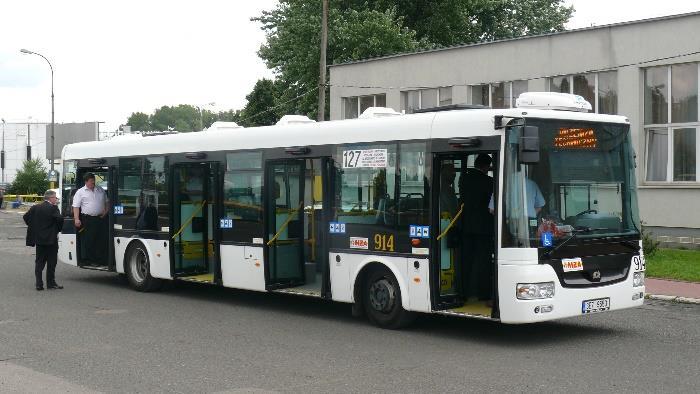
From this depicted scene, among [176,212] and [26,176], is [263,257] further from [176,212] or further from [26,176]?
[26,176]

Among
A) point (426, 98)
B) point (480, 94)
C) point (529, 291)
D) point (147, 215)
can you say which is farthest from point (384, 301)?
point (426, 98)

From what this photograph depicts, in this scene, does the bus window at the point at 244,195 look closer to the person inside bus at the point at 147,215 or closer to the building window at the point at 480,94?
the person inside bus at the point at 147,215

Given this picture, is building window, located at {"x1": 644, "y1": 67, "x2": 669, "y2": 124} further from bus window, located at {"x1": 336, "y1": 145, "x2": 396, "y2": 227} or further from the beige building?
bus window, located at {"x1": 336, "y1": 145, "x2": 396, "y2": 227}

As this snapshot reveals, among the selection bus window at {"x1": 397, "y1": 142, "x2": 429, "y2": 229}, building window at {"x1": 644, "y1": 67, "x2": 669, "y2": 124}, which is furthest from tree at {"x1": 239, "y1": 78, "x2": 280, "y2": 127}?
bus window at {"x1": 397, "y1": 142, "x2": 429, "y2": 229}

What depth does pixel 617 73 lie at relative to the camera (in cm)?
2495

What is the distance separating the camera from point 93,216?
56.2ft

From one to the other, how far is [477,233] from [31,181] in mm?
67518

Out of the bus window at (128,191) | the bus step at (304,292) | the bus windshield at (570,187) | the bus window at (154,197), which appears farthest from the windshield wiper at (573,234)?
the bus window at (128,191)

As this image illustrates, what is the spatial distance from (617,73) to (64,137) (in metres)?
53.4

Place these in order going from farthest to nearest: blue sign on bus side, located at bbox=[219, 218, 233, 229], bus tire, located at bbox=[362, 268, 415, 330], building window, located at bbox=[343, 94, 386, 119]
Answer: building window, located at bbox=[343, 94, 386, 119] < blue sign on bus side, located at bbox=[219, 218, 233, 229] < bus tire, located at bbox=[362, 268, 415, 330]

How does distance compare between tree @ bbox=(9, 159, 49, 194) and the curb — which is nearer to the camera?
the curb

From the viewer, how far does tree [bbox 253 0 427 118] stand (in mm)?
40250

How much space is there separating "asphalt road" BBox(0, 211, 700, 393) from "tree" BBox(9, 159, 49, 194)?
6136 centimetres

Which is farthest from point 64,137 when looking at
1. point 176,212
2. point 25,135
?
point 176,212
